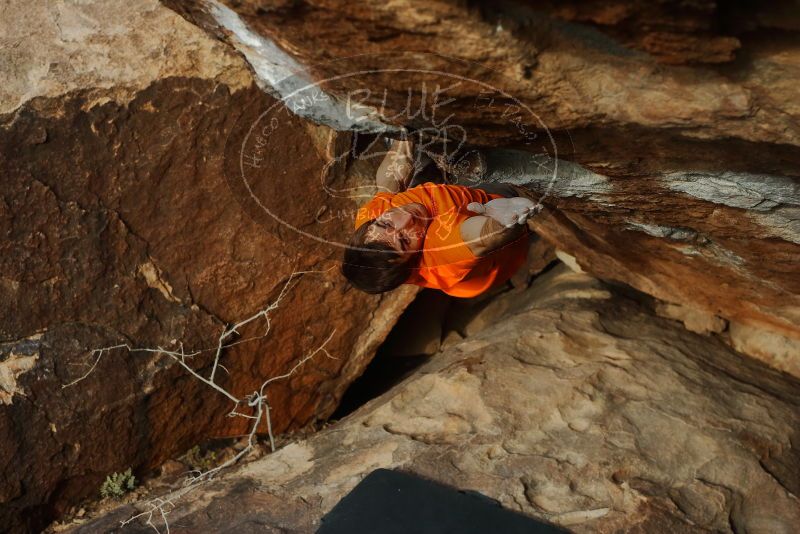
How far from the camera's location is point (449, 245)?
73.9 inches

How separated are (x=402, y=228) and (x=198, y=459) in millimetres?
1470

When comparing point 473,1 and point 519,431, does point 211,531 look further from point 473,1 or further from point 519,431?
point 473,1

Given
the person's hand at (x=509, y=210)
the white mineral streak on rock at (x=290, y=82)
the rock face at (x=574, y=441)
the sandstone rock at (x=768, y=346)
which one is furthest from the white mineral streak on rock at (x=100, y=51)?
the sandstone rock at (x=768, y=346)

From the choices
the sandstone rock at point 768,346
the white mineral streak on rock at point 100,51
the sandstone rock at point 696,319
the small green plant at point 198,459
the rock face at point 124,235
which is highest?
the white mineral streak on rock at point 100,51

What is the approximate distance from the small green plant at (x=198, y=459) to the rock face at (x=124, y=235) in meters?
0.03

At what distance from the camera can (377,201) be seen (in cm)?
201

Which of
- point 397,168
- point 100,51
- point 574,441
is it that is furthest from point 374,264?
point 100,51

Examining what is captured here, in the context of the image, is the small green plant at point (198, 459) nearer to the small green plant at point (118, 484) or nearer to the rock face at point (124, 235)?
the rock face at point (124, 235)

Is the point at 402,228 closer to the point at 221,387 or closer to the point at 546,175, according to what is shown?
the point at 546,175

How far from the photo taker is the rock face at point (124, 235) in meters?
2.32

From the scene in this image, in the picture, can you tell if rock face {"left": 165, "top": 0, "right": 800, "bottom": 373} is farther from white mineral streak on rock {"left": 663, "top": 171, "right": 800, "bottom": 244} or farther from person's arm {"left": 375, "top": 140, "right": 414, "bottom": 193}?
person's arm {"left": 375, "top": 140, "right": 414, "bottom": 193}

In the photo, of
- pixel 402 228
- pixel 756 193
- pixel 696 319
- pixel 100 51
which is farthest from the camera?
pixel 696 319

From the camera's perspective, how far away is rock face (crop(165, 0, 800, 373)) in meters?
1.32

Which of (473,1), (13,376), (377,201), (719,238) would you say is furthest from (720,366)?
(13,376)
